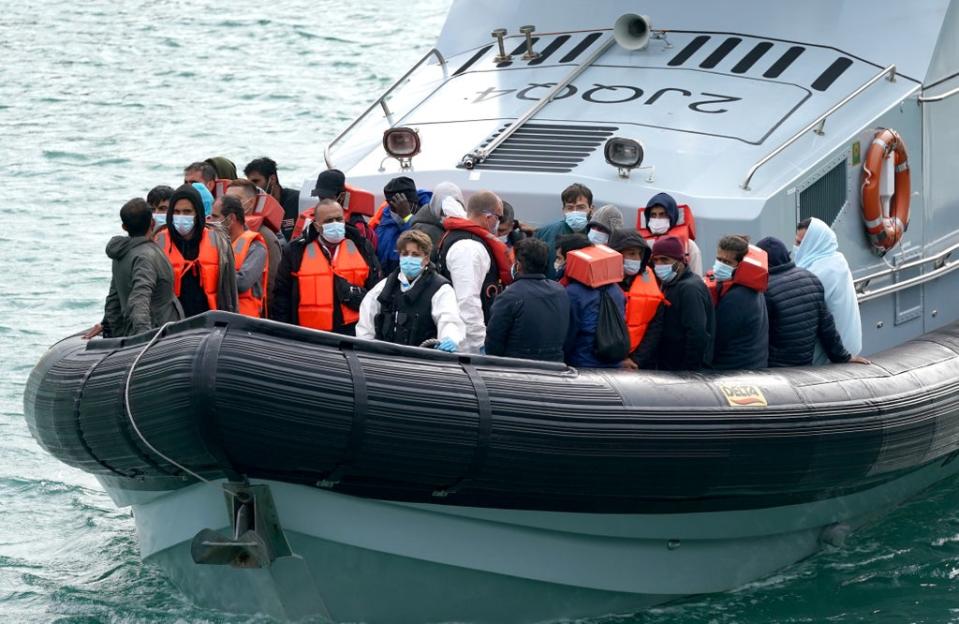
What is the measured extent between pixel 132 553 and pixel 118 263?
1913 millimetres

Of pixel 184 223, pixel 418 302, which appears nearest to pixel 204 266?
pixel 184 223

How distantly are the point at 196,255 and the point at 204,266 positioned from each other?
64 mm

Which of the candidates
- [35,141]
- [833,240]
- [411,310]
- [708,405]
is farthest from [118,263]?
[35,141]

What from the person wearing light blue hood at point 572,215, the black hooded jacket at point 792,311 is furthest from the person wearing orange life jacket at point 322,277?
the black hooded jacket at point 792,311

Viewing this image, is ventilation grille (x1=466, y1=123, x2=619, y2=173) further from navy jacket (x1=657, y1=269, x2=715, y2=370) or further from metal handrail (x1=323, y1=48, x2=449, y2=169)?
navy jacket (x1=657, y1=269, x2=715, y2=370)

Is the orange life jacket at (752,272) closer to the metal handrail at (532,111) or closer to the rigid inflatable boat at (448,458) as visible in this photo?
the rigid inflatable boat at (448,458)

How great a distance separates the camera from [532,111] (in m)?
8.45

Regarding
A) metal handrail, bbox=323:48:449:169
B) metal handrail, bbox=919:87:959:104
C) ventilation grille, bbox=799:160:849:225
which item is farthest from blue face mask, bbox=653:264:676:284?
metal handrail, bbox=323:48:449:169

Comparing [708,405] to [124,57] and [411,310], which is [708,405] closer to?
[411,310]

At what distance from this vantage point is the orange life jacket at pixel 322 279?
23.8 ft

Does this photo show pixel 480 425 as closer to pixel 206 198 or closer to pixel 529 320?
pixel 529 320

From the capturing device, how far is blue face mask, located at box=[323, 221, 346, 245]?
7238 mm

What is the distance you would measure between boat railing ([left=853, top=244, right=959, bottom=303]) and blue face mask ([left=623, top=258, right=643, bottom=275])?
1542 mm

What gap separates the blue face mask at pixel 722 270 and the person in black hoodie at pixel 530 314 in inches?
29.7
